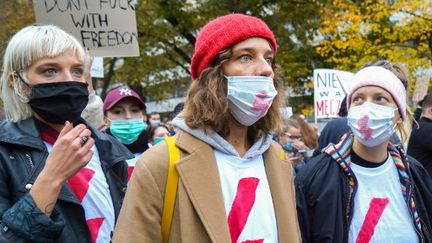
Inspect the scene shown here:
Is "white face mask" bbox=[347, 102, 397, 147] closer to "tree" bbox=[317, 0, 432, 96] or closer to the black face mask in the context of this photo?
the black face mask

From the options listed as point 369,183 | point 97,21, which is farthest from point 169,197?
point 97,21

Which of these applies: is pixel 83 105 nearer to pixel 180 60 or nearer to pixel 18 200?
pixel 18 200

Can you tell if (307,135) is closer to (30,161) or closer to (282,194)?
(282,194)

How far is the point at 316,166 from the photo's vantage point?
2.94 metres

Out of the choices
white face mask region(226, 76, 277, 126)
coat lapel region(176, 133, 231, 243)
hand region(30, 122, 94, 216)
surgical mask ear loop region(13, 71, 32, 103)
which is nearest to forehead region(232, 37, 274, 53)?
white face mask region(226, 76, 277, 126)

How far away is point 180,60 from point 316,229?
16827mm

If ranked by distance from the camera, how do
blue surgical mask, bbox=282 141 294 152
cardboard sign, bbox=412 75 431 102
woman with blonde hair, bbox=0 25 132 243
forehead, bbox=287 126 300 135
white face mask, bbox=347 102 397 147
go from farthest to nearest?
cardboard sign, bbox=412 75 431 102, forehead, bbox=287 126 300 135, blue surgical mask, bbox=282 141 294 152, white face mask, bbox=347 102 397 147, woman with blonde hair, bbox=0 25 132 243

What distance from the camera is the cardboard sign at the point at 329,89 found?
33.4ft

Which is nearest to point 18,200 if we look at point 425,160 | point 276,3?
point 425,160

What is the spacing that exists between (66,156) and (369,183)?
5.19ft

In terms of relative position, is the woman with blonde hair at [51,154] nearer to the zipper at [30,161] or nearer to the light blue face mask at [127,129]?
the zipper at [30,161]

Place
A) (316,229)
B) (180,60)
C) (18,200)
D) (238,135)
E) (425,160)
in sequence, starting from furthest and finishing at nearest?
(180,60) → (425,160) → (316,229) → (238,135) → (18,200)

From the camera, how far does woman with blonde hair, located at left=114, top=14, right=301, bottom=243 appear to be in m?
2.10

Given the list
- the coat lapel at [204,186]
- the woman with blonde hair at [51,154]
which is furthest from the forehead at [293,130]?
the coat lapel at [204,186]
